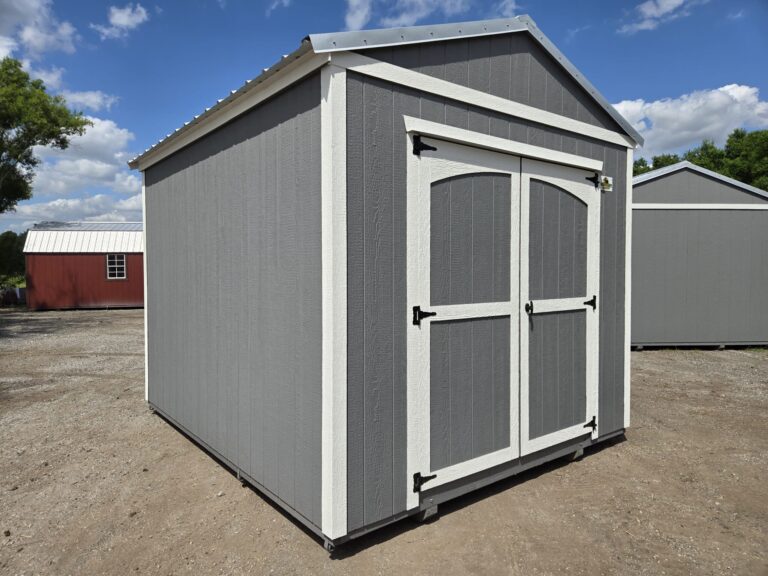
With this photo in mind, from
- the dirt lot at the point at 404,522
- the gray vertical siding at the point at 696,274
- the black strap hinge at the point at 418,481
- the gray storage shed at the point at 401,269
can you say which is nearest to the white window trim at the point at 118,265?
the dirt lot at the point at 404,522

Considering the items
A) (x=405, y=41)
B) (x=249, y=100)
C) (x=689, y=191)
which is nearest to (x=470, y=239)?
(x=405, y=41)

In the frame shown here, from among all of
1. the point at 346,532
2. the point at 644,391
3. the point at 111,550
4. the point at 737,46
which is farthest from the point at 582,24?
the point at 111,550

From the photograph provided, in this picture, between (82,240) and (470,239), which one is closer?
(470,239)

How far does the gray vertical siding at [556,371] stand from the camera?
3332 millimetres

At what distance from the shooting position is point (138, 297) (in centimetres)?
1775

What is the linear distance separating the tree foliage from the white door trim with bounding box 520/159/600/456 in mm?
21670

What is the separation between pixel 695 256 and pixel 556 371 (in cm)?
645

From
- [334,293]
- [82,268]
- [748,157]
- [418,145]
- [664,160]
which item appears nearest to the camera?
[334,293]

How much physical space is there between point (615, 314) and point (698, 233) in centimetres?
570

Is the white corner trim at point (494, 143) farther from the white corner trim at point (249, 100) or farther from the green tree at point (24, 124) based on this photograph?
the green tree at point (24, 124)

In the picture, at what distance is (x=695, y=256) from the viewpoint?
8.27 meters

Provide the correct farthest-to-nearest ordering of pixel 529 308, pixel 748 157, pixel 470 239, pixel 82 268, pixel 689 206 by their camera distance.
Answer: pixel 748 157, pixel 82 268, pixel 689 206, pixel 529 308, pixel 470 239

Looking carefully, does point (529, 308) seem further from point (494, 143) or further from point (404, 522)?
point (404, 522)

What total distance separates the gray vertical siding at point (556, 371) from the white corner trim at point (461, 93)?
4.57 ft
